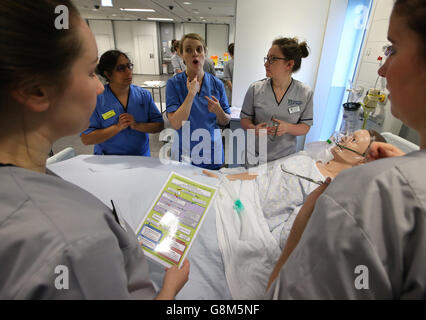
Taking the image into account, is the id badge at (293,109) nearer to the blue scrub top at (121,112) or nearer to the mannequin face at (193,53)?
the mannequin face at (193,53)

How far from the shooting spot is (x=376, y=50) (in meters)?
2.30

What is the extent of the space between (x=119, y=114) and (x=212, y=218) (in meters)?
1.07

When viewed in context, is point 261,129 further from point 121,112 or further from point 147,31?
point 147,31

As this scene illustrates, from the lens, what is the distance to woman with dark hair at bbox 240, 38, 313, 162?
5.83ft

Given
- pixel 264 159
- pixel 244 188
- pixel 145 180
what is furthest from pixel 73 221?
pixel 264 159

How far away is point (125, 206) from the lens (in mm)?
1312

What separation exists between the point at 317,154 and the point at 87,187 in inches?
69.2

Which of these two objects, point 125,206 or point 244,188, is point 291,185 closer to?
point 244,188

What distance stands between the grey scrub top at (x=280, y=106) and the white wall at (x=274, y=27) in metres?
1.45

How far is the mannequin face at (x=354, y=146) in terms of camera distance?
1.48m

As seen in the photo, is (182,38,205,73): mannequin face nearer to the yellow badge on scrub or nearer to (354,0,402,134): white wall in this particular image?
the yellow badge on scrub

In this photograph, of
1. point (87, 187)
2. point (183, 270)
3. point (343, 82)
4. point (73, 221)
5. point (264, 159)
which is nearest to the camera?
point (73, 221)

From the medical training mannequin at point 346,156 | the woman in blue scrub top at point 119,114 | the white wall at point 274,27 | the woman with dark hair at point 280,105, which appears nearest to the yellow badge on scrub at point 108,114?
the woman in blue scrub top at point 119,114

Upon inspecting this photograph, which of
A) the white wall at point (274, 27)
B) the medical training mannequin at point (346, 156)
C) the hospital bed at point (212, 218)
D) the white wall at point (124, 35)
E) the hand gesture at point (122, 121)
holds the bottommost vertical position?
the hospital bed at point (212, 218)
